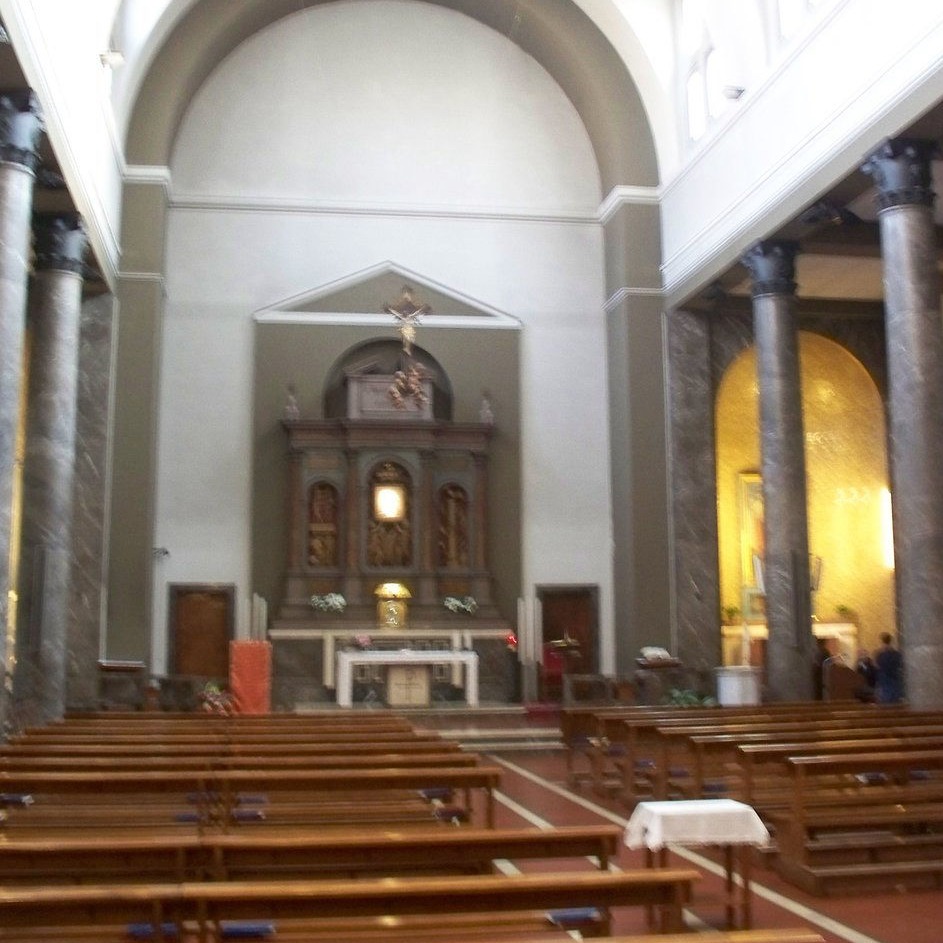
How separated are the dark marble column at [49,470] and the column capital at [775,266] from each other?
8458 millimetres

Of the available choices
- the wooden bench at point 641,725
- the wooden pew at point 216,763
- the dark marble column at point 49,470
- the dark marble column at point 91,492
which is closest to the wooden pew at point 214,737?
the wooden pew at point 216,763

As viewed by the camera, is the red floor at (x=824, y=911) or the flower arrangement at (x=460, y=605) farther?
the flower arrangement at (x=460, y=605)

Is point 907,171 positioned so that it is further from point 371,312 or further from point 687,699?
point 371,312

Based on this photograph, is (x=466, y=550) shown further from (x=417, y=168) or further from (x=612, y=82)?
(x=612, y=82)

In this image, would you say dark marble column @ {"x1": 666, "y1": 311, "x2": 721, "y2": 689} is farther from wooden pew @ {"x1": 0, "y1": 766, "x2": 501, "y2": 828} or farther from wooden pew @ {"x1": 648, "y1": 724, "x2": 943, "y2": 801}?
wooden pew @ {"x1": 0, "y1": 766, "x2": 501, "y2": 828}

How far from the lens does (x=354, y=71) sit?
782 inches

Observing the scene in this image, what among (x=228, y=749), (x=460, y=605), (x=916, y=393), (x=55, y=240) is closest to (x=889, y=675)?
(x=916, y=393)

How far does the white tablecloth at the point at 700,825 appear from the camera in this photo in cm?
523

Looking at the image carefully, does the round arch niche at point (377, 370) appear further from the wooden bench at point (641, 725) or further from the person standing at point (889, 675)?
the wooden bench at point (641, 725)

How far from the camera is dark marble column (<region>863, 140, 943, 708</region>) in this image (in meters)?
11.5

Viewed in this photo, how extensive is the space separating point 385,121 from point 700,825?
16.5m

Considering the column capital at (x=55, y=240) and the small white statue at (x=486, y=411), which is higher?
the column capital at (x=55, y=240)

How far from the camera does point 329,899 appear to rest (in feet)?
11.0

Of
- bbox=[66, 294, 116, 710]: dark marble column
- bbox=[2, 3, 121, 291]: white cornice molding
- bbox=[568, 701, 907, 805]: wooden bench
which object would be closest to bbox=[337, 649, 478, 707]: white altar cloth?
bbox=[66, 294, 116, 710]: dark marble column
